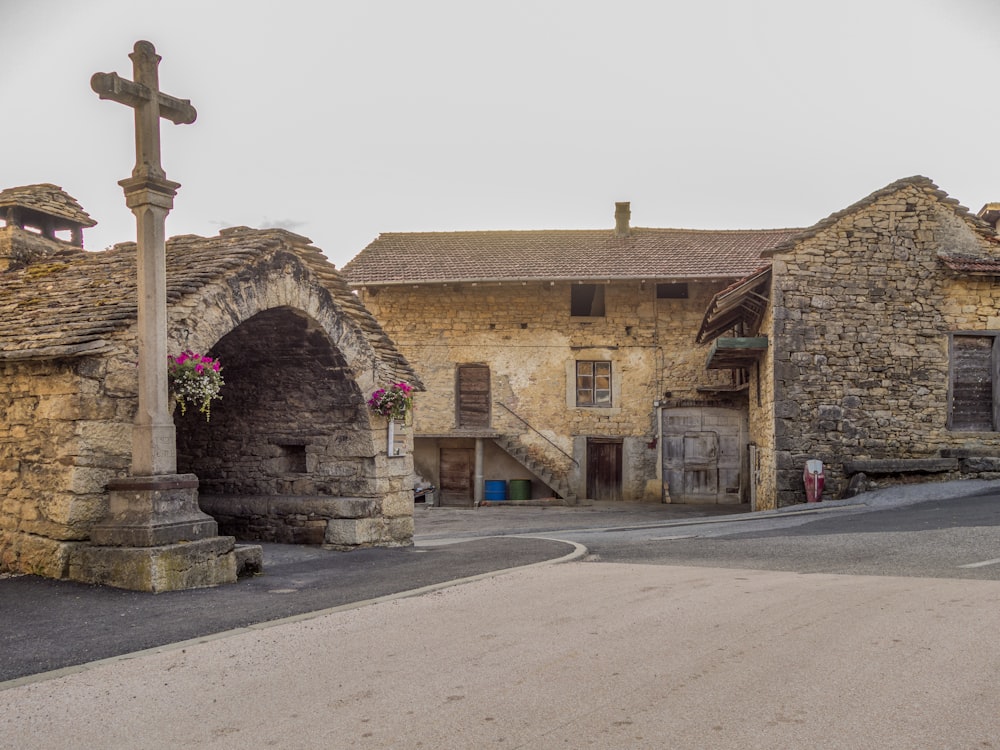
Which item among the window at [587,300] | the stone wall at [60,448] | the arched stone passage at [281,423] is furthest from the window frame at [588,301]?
the stone wall at [60,448]

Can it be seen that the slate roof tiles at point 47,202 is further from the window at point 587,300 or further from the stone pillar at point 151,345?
the window at point 587,300

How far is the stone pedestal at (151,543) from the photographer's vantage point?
729 centimetres

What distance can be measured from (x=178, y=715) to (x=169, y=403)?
4.28 metres

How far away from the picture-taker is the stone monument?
7.36 meters

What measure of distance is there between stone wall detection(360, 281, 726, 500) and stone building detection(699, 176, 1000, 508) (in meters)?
6.27

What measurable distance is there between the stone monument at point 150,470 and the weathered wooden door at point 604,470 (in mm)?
15470

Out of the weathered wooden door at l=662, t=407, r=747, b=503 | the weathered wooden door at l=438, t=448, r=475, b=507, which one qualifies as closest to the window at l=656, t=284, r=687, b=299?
the weathered wooden door at l=662, t=407, r=747, b=503

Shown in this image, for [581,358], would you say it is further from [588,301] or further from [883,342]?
[883,342]

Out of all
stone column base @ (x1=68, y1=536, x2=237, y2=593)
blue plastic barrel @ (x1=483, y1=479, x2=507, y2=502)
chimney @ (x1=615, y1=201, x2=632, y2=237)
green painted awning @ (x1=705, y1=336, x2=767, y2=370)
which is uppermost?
chimney @ (x1=615, y1=201, x2=632, y2=237)

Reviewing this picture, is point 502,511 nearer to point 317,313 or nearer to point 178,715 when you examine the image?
point 317,313

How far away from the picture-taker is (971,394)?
16.2 metres

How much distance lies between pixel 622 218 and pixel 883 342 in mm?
10355

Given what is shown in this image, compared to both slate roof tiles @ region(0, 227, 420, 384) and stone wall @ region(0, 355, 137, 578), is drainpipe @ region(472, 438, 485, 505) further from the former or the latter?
stone wall @ region(0, 355, 137, 578)

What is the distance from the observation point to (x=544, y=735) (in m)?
3.79
